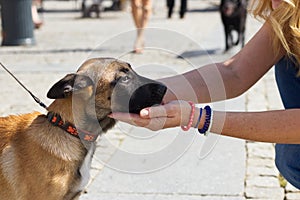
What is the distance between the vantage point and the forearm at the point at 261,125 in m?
3.21

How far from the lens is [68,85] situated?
3.35 meters

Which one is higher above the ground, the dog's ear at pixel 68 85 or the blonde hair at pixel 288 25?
the blonde hair at pixel 288 25

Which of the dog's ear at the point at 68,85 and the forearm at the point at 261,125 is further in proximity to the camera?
the dog's ear at the point at 68,85

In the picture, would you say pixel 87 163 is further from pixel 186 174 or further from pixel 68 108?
pixel 186 174

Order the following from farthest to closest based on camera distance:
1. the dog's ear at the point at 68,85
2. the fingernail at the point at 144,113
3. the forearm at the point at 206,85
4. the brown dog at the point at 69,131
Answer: the forearm at the point at 206,85, the brown dog at the point at 69,131, the dog's ear at the point at 68,85, the fingernail at the point at 144,113

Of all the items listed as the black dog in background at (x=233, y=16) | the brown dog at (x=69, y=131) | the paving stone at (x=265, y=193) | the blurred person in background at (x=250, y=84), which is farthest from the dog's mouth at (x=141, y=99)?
the black dog in background at (x=233, y=16)

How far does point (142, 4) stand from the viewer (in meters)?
10.7

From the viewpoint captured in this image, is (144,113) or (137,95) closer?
(144,113)

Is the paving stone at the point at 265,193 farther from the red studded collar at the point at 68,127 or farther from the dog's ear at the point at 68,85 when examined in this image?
the dog's ear at the point at 68,85

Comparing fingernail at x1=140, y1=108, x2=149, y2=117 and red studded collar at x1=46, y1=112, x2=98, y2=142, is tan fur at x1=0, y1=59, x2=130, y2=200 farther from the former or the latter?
fingernail at x1=140, y1=108, x2=149, y2=117

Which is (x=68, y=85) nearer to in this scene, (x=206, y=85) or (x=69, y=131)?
(x=69, y=131)

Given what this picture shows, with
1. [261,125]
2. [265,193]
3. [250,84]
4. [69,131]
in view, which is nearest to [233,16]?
[265,193]

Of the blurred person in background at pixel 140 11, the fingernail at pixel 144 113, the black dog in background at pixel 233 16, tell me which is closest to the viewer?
the fingernail at pixel 144 113

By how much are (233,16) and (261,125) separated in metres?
8.12
